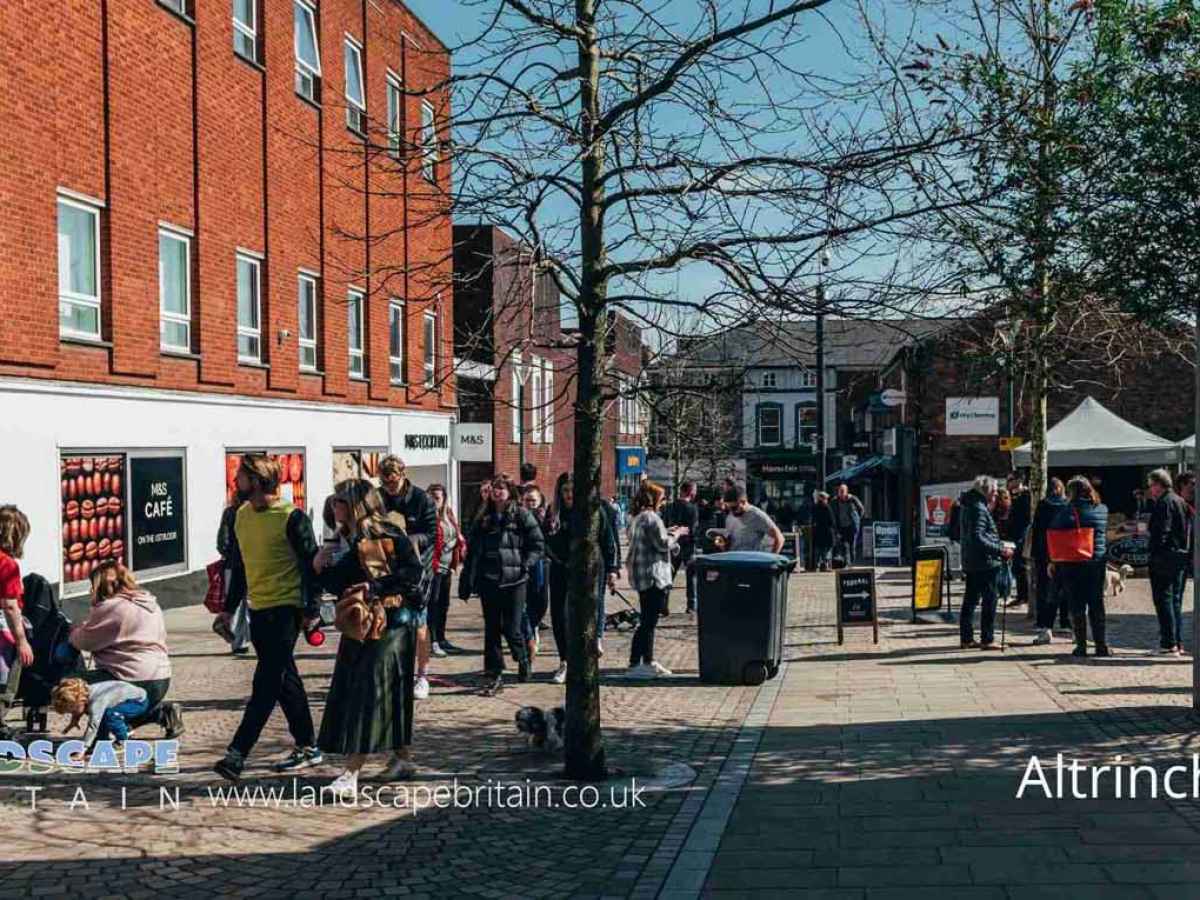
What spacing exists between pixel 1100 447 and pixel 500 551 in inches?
624

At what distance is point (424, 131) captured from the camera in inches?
347

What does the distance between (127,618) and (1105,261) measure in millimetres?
6378

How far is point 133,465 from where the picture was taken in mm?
16719

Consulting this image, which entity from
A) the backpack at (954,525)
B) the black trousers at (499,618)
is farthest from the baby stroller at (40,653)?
the backpack at (954,525)

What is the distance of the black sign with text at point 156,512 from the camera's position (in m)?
16.8

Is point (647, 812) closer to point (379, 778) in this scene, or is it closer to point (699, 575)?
point (379, 778)

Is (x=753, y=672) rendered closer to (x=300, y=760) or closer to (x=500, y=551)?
(x=500, y=551)

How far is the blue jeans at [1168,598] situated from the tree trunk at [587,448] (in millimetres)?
6774

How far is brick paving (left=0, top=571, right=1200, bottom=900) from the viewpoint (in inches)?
224

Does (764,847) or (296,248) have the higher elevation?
(296,248)

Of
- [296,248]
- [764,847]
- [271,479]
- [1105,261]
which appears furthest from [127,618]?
[296,248]

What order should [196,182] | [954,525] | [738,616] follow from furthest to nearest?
1. [196,182]
2. [954,525]
3. [738,616]

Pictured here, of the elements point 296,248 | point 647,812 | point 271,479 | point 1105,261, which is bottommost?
point 647,812

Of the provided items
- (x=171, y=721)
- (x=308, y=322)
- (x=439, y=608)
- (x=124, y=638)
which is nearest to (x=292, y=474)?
(x=308, y=322)
